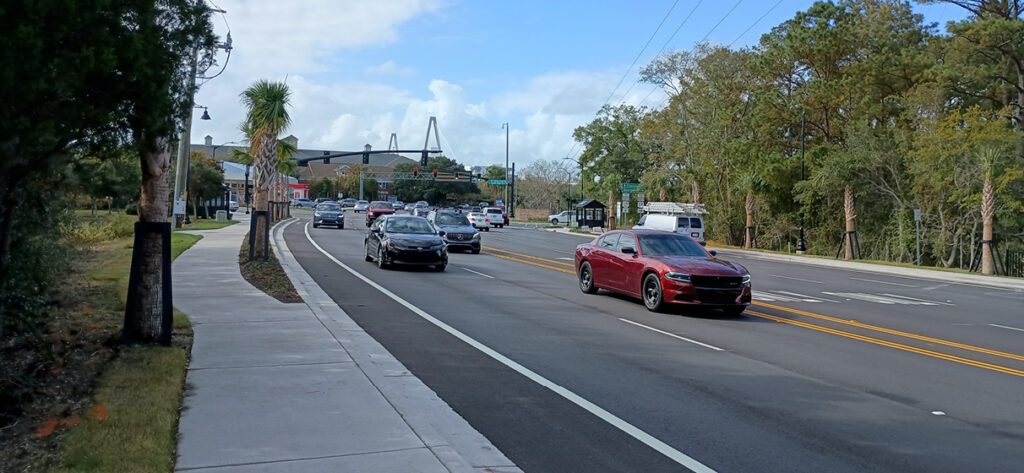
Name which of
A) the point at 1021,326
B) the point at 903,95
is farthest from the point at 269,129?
the point at 903,95

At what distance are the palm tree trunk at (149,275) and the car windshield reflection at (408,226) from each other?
1280cm

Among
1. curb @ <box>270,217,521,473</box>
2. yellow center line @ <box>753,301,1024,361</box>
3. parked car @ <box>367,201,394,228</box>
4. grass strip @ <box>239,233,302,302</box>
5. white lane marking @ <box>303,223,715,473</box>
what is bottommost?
yellow center line @ <box>753,301,1024,361</box>

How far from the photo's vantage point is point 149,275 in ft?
30.1

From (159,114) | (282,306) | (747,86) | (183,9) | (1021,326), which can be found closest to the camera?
(159,114)

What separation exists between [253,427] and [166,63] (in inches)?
144

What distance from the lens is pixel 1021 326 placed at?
14.6m

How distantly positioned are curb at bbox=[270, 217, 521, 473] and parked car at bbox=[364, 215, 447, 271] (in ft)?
28.9

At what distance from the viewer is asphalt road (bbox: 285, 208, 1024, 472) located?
6195 millimetres

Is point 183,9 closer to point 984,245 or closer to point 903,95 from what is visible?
point 984,245

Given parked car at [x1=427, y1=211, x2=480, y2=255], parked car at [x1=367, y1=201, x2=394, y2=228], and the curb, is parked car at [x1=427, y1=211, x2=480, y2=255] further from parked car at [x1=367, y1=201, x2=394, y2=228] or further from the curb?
parked car at [x1=367, y1=201, x2=394, y2=228]

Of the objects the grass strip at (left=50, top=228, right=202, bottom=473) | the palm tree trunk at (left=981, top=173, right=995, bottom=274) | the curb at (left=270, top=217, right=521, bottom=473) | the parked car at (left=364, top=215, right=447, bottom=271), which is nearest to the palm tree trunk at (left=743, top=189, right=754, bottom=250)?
the palm tree trunk at (left=981, top=173, right=995, bottom=274)

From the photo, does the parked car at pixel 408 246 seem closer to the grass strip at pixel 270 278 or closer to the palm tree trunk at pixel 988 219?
the grass strip at pixel 270 278

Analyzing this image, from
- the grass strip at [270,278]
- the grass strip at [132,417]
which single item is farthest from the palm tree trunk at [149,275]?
the grass strip at [270,278]

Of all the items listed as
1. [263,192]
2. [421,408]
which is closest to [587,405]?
[421,408]
